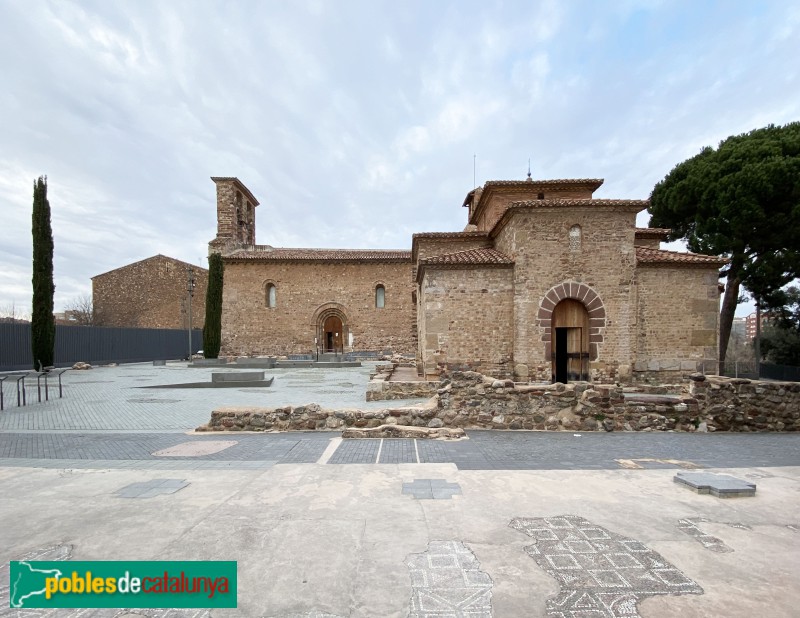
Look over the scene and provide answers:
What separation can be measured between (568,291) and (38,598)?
45.7ft

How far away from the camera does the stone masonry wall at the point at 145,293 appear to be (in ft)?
115

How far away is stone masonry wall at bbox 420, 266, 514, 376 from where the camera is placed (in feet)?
45.9

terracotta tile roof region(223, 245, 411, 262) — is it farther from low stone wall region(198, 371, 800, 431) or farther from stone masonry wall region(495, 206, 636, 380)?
low stone wall region(198, 371, 800, 431)

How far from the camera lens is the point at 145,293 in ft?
116

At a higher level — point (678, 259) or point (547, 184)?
point (547, 184)

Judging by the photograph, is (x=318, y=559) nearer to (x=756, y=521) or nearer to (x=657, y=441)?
(x=756, y=521)

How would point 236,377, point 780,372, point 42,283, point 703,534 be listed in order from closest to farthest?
point 703,534
point 236,377
point 42,283
point 780,372

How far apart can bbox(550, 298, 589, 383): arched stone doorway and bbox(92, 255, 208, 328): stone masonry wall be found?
3121 centimetres

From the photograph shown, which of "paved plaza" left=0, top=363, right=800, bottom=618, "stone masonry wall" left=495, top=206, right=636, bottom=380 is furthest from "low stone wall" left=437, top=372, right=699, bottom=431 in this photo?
"stone masonry wall" left=495, top=206, right=636, bottom=380

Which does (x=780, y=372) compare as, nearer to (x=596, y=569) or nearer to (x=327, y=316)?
(x=327, y=316)

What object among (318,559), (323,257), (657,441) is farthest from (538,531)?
(323,257)

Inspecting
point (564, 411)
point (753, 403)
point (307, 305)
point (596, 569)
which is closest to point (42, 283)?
point (307, 305)

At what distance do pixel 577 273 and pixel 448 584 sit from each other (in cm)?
1278

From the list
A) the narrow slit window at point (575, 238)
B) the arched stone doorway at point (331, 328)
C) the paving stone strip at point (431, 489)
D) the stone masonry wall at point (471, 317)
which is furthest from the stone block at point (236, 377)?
the arched stone doorway at point (331, 328)
